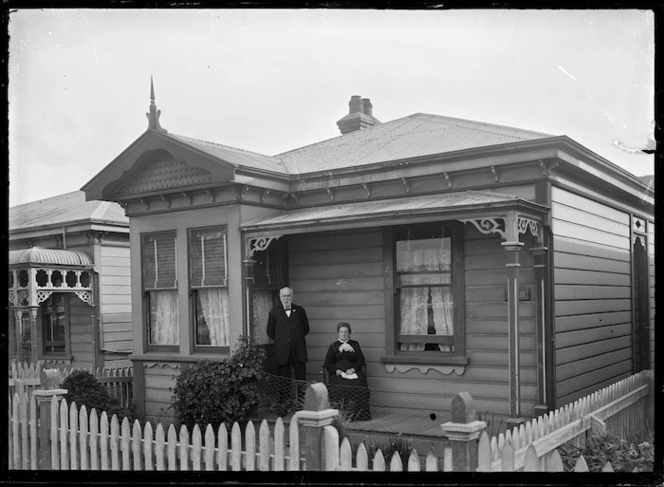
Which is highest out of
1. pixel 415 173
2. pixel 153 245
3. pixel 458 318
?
pixel 415 173

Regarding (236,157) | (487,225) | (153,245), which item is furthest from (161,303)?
(487,225)

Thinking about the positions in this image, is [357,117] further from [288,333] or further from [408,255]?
[288,333]

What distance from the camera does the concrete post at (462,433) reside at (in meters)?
5.45

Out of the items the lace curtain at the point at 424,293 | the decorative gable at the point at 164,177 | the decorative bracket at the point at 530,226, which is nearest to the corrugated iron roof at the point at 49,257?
the decorative gable at the point at 164,177

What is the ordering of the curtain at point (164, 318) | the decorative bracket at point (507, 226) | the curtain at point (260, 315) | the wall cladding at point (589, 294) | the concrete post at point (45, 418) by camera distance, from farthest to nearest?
the curtain at point (164, 318) → the curtain at point (260, 315) → the wall cladding at point (589, 294) → the decorative bracket at point (507, 226) → the concrete post at point (45, 418)

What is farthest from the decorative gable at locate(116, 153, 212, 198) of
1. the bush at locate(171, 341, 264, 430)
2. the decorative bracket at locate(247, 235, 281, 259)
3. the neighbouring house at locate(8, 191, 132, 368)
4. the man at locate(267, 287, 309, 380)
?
the neighbouring house at locate(8, 191, 132, 368)

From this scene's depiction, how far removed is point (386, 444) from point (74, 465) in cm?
378

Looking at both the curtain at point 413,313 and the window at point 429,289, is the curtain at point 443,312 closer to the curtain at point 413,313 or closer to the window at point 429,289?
the window at point 429,289

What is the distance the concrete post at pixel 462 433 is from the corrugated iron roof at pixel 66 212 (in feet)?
44.5

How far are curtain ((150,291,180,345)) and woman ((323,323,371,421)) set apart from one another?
3190 millimetres

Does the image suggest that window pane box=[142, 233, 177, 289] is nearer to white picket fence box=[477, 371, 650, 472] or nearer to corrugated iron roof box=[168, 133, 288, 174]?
corrugated iron roof box=[168, 133, 288, 174]

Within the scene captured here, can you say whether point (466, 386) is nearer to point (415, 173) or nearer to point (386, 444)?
point (386, 444)
